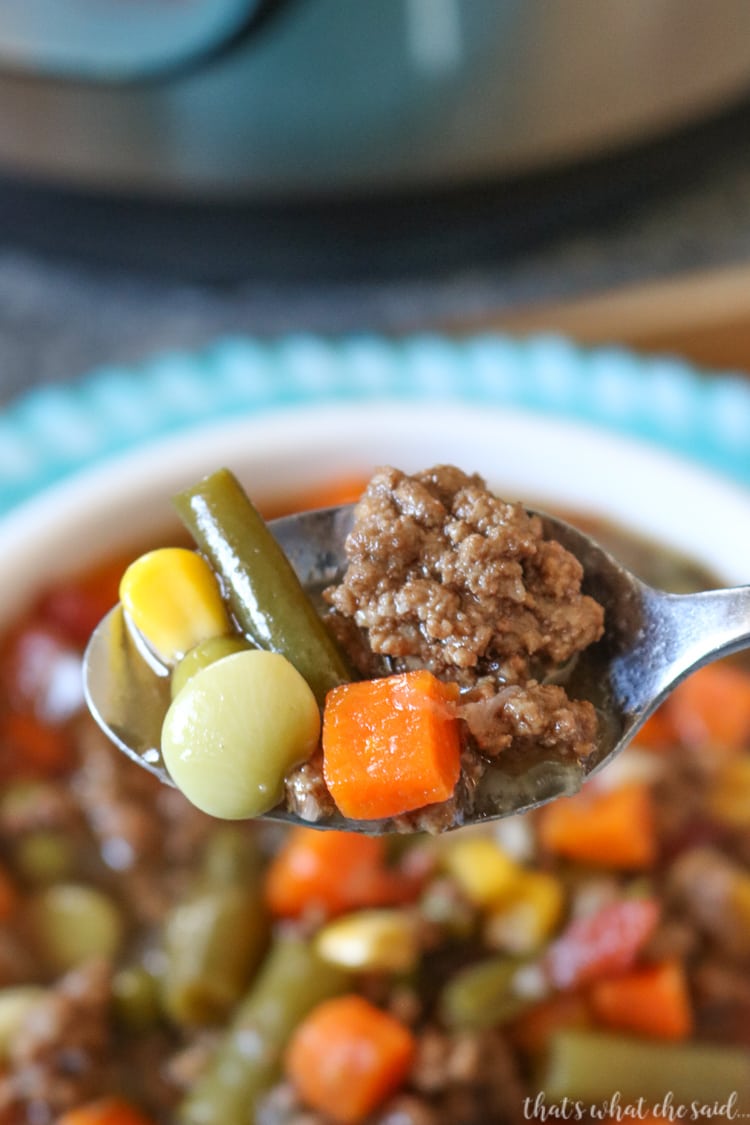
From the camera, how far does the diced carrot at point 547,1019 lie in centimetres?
138

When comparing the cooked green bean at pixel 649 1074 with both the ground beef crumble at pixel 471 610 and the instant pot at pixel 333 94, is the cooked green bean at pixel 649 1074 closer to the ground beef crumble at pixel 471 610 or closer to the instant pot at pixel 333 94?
the ground beef crumble at pixel 471 610

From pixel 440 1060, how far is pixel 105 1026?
1.37 ft

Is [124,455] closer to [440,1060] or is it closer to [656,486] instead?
[656,486]

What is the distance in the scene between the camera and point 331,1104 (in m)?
1.31

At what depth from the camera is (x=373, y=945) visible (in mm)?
1368

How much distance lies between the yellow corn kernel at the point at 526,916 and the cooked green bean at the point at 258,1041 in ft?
0.70

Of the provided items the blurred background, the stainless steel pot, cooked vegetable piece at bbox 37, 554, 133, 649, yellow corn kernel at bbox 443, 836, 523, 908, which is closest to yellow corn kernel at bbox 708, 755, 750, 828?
yellow corn kernel at bbox 443, 836, 523, 908

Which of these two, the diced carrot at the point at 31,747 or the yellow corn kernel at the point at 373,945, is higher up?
the diced carrot at the point at 31,747

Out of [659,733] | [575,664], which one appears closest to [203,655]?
[575,664]

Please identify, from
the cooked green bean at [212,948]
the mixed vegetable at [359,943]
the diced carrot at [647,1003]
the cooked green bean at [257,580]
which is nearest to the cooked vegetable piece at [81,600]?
the mixed vegetable at [359,943]

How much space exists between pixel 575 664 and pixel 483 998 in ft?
2.10

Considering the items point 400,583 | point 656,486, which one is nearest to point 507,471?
point 656,486

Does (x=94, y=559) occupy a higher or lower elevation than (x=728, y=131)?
lower

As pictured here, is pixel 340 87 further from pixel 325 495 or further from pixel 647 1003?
pixel 647 1003
